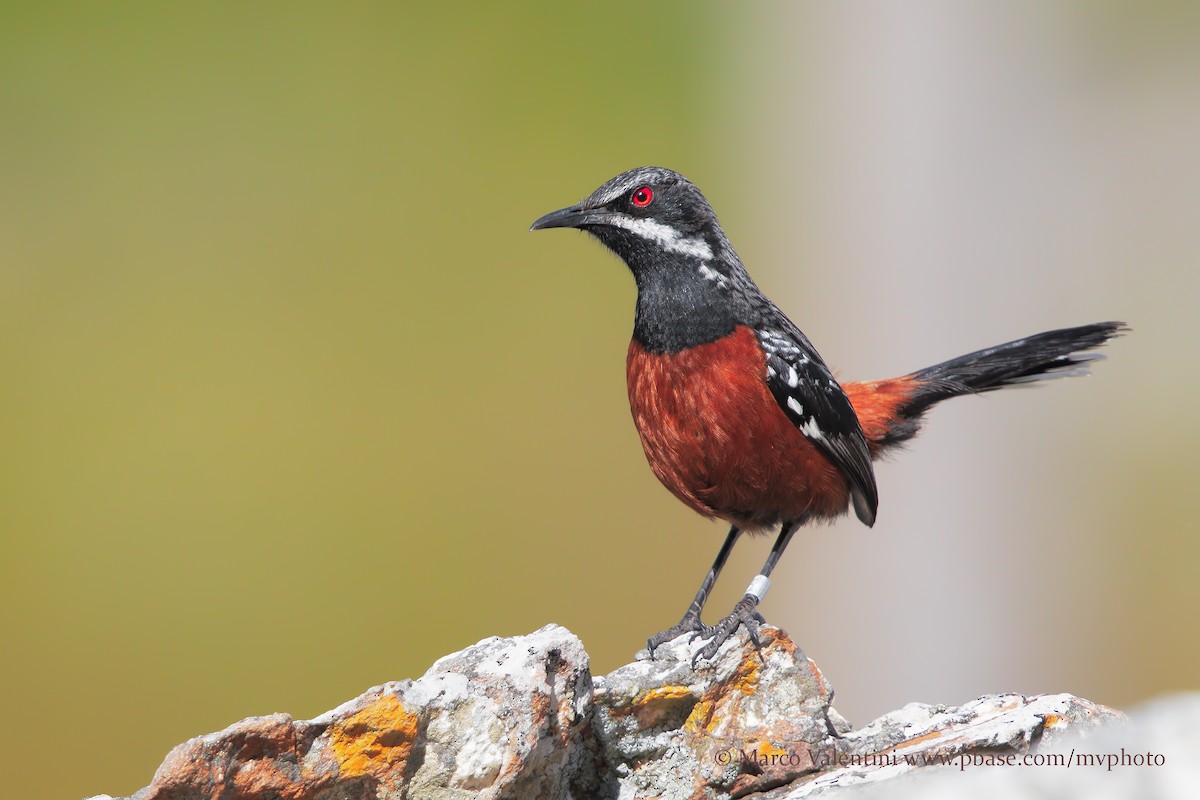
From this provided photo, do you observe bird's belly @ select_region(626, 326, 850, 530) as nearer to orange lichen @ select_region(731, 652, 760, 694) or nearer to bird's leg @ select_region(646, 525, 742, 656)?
bird's leg @ select_region(646, 525, 742, 656)

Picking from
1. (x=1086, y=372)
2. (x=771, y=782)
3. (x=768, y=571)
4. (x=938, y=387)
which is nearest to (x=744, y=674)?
(x=771, y=782)

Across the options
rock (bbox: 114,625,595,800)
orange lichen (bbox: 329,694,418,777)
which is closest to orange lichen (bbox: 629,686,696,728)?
rock (bbox: 114,625,595,800)

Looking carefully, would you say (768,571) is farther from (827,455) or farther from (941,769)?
(941,769)

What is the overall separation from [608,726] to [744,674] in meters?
0.50

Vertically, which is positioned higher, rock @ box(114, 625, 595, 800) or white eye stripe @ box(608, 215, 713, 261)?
white eye stripe @ box(608, 215, 713, 261)

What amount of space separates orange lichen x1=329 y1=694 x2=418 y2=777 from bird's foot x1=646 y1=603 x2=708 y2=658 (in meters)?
1.08

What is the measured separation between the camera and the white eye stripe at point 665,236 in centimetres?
428

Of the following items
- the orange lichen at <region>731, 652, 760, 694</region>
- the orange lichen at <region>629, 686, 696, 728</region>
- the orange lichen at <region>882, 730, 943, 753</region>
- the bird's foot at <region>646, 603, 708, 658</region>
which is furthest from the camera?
the bird's foot at <region>646, 603, 708, 658</region>

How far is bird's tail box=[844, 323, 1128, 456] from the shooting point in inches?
200

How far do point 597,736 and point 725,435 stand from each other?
4.41ft

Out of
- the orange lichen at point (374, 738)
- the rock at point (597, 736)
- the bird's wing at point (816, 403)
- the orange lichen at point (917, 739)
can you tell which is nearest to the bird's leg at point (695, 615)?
the rock at point (597, 736)

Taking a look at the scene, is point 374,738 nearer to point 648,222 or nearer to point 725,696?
point 725,696

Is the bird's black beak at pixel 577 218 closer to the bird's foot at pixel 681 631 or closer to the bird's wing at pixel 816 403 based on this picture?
the bird's wing at pixel 816 403

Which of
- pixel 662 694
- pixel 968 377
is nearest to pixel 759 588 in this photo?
pixel 662 694
